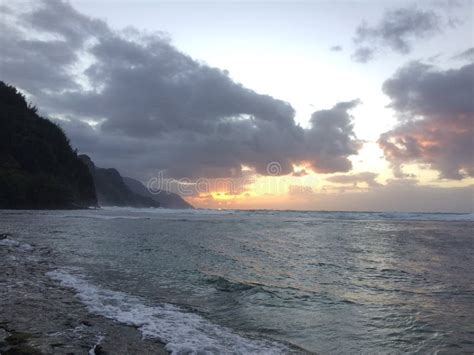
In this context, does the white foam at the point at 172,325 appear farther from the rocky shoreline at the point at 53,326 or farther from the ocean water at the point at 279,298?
the rocky shoreline at the point at 53,326

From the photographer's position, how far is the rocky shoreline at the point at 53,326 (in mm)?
6711

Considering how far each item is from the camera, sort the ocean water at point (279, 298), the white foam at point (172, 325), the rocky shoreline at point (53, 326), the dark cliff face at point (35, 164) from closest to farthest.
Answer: the rocky shoreline at point (53, 326)
the white foam at point (172, 325)
the ocean water at point (279, 298)
the dark cliff face at point (35, 164)

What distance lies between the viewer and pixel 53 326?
26.0 feet

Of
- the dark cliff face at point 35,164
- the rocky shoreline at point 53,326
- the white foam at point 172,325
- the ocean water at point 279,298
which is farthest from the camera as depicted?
the dark cliff face at point 35,164

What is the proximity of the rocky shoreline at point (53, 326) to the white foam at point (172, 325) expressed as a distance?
333 mm

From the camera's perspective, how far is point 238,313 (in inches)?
424

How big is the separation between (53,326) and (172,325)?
2591 mm

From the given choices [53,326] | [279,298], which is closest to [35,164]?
[279,298]

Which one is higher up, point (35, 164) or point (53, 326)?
point (35, 164)

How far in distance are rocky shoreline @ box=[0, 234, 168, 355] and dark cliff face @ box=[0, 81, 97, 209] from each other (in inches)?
3789

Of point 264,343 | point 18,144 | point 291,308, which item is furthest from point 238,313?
point 18,144

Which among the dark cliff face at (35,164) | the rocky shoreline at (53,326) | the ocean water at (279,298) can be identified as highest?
the dark cliff face at (35,164)

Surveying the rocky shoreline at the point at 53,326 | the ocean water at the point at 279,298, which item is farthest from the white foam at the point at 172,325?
the rocky shoreline at the point at 53,326

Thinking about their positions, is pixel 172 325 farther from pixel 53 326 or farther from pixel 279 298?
pixel 279 298
